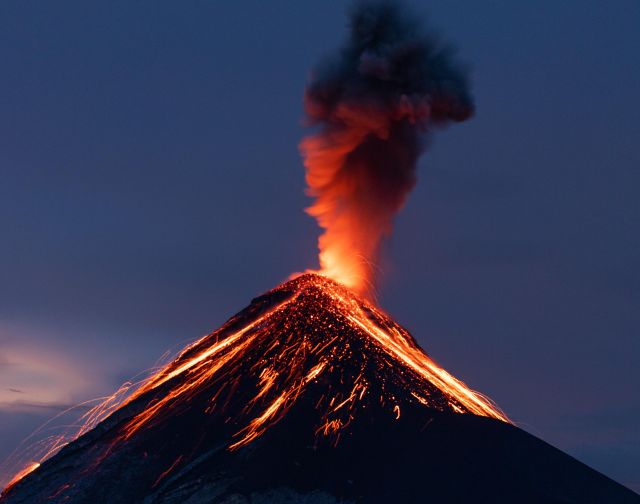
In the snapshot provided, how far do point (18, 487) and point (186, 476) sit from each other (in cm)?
1026

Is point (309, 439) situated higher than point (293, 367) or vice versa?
point (293, 367)

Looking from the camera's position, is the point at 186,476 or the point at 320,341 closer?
the point at 186,476

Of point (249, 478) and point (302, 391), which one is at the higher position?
point (302, 391)

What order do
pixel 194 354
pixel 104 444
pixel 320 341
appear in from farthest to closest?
pixel 194 354 → pixel 320 341 → pixel 104 444

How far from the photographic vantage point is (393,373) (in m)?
47.3

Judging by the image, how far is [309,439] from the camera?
4181 cm

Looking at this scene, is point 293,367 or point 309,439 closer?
point 309,439

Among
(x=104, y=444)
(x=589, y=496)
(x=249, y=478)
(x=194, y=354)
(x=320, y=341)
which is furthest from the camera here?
(x=194, y=354)

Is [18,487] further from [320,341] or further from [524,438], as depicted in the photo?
[524,438]

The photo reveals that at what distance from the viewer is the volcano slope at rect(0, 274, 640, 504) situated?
39.3 meters

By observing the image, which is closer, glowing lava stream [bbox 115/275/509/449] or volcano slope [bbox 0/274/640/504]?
volcano slope [bbox 0/274/640/504]

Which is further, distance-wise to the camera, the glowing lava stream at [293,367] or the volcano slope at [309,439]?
the glowing lava stream at [293,367]

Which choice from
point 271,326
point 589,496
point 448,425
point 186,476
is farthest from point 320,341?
point 589,496

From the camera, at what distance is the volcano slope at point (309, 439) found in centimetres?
3931
